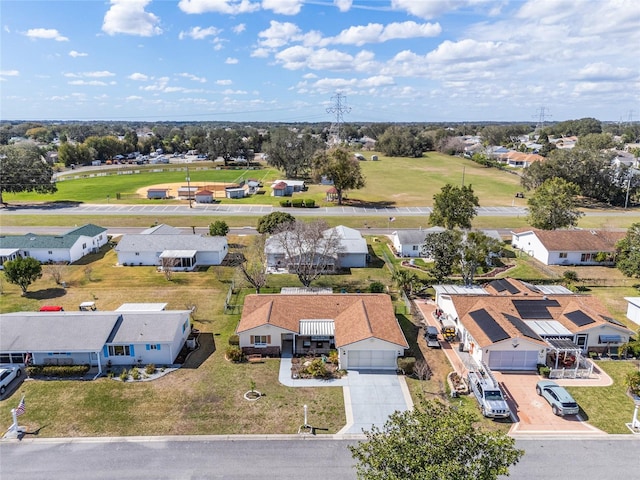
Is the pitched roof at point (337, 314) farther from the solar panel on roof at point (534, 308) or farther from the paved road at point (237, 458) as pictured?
the solar panel on roof at point (534, 308)

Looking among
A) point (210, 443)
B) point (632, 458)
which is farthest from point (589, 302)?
point (210, 443)

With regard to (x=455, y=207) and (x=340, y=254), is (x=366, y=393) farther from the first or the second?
(x=455, y=207)

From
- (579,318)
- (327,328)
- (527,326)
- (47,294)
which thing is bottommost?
(47,294)

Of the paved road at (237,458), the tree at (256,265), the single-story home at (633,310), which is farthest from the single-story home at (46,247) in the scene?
the single-story home at (633,310)

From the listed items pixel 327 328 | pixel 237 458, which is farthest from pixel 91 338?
pixel 327 328

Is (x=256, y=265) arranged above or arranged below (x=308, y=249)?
below

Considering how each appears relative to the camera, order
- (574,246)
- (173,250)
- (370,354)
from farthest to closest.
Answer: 1. (574,246)
2. (173,250)
3. (370,354)

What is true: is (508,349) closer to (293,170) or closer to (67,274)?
(67,274)
